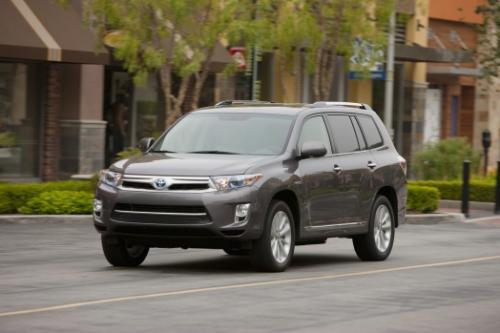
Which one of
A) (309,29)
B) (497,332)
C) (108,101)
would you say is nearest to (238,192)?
(497,332)

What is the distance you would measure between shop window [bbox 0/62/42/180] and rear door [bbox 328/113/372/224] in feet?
45.1

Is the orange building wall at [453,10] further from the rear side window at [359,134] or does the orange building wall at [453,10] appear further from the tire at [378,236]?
the rear side window at [359,134]

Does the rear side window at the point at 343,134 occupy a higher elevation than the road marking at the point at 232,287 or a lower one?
higher

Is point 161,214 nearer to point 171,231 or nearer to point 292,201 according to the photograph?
point 171,231

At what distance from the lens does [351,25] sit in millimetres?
28078

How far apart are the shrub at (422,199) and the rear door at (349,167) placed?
33.2 ft

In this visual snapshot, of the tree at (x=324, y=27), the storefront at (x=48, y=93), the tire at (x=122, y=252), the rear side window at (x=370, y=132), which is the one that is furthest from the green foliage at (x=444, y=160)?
the tire at (x=122, y=252)

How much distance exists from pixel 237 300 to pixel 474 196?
1950cm

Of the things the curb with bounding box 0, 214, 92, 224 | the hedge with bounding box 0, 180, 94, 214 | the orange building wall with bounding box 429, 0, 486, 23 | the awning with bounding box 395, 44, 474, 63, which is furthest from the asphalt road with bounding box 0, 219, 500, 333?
the orange building wall with bounding box 429, 0, 486, 23

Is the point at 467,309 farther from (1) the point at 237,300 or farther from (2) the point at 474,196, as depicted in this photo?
(2) the point at 474,196

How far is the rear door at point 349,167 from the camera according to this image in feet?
50.5

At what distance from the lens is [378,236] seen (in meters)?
16.3

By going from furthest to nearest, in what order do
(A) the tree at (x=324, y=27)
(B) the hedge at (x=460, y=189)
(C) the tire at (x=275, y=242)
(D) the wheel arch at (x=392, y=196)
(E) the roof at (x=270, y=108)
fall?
(B) the hedge at (x=460, y=189) < (A) the tree at (x=324, y=27) < (D) the wheel arch at (x=392, y=196) < (E) the roof at (x=270, y=108) < (C) the tire at (x=275, y=242)

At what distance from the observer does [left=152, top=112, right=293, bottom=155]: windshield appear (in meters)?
14.6
